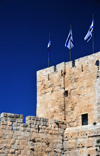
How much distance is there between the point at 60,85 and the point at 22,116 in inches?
149

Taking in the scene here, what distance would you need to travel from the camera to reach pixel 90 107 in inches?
769

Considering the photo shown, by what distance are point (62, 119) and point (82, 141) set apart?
228 centimetres

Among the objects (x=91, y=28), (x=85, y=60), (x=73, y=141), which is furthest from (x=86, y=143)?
(x=91, y=28)

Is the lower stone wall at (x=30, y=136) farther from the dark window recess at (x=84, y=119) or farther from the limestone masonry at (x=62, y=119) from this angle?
the dark window recess at (x=84, y=119)

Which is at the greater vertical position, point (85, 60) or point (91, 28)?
point (91, 28)

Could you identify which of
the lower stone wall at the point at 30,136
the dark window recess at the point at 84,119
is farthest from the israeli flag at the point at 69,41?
the lower stone wall at the point at 30,136

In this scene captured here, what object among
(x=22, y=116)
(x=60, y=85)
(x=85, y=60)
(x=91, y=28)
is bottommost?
(x=22, y=116)

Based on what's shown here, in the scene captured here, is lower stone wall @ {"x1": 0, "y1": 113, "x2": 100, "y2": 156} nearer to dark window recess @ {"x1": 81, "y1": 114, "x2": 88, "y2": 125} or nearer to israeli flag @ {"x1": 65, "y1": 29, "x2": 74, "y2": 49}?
dark window recess @ {"x1": 81, "y1": 114, "x2": 88, "y2": 125}

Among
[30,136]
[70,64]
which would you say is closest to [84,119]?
[30,136]

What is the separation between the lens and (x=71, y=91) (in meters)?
20.7

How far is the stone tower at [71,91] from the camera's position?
1962 cm

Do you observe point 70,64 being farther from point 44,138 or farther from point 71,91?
point 44,138

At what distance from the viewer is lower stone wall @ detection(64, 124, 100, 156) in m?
18.2

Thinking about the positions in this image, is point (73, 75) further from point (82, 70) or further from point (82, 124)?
point (82, 124)
